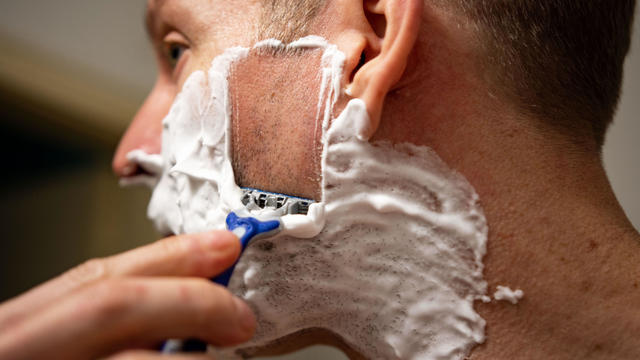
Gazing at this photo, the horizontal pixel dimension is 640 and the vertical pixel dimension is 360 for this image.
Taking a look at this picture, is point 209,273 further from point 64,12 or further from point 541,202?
point 64,12

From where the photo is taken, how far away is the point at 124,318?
38 cm

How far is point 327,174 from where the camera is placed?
543 millimetres

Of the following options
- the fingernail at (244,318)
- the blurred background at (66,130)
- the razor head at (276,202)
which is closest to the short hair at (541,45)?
the razor head at (276,202)

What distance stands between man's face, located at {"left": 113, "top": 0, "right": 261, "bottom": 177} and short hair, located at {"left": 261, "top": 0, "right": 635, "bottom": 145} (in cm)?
4

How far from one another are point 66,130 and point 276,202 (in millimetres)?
1369

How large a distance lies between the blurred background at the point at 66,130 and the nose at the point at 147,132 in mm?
930

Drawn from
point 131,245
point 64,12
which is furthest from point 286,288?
point 64,12

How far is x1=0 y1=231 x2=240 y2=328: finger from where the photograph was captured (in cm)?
43

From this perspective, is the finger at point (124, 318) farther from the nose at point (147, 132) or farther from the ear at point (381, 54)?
A: the nose at point (147, 132)

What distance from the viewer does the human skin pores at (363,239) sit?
0.54 metres

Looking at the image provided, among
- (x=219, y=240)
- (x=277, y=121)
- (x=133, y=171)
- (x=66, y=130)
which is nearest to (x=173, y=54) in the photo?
(x=133, y=171)

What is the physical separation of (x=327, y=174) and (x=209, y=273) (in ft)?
0.55

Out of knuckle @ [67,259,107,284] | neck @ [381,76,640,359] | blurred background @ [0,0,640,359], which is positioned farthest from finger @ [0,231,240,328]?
blurred background @ [0,0,640,359]

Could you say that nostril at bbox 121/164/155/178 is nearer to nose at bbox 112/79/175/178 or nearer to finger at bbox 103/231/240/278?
nose at bbox 112/79/175/178
